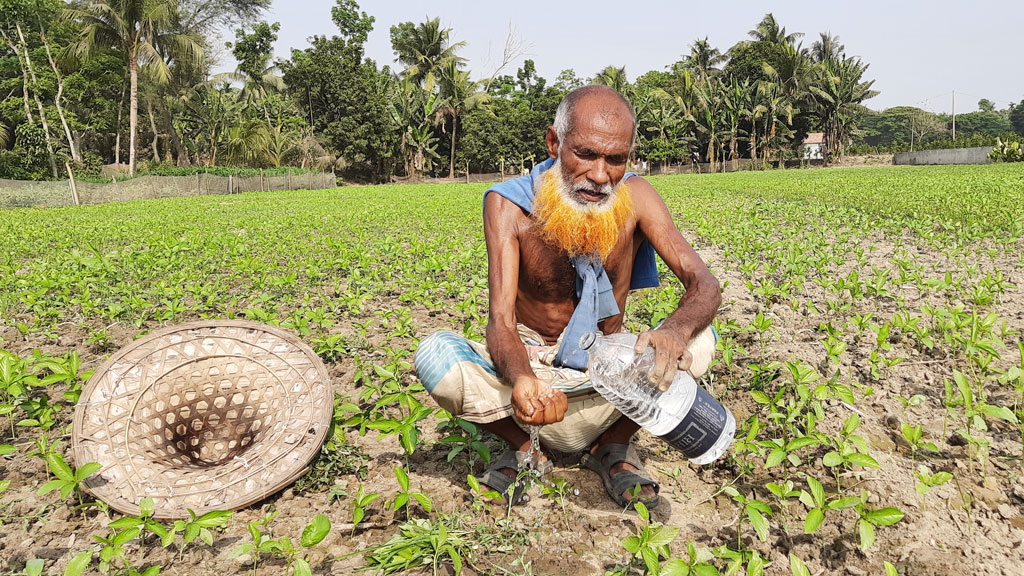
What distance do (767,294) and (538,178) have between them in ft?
7.83

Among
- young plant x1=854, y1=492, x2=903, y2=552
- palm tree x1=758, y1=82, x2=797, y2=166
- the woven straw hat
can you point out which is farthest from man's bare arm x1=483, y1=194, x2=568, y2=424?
palm tree x1=758, y1=82, x2=797, y2=166

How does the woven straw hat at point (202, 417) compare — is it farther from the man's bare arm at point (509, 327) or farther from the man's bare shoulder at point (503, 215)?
the man's bare shoulder at point (503, 215)

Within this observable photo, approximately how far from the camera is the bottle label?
6.61ft

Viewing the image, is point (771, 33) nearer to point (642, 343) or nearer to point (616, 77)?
point (616, 77)

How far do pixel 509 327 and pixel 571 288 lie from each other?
1.42 ft

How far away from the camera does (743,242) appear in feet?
23.3

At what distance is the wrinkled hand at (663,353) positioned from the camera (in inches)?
79.4

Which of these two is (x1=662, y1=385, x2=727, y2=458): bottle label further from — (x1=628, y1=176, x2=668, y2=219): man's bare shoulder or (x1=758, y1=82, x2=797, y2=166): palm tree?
(x1=758, y1=82, x2=797, y2=166): palm tree

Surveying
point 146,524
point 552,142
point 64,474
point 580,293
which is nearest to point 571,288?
point 580,293

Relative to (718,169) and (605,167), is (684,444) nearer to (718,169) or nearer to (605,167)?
(605,167)

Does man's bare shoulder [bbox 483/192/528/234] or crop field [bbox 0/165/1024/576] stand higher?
man's bare shoulder [bbox 483/192/528/234]

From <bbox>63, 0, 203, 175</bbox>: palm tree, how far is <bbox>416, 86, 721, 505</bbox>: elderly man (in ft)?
102

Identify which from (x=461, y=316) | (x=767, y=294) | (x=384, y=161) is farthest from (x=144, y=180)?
(x=767, y=294)

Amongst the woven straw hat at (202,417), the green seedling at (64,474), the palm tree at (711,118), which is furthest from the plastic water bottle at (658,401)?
the palm tree at (711,118)
